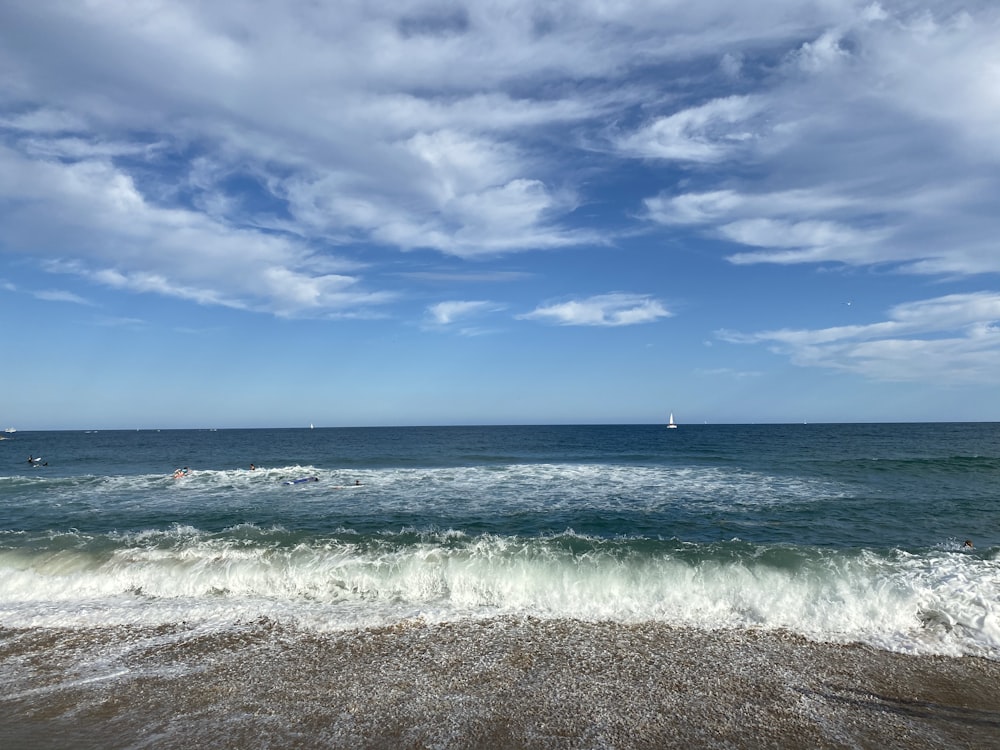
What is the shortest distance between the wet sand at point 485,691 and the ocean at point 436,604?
1.8 inches

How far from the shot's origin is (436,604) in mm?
10742

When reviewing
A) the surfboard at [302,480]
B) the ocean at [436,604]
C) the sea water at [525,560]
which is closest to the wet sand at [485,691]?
the ocean at [436,604]

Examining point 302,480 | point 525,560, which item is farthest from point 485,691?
point 302,480

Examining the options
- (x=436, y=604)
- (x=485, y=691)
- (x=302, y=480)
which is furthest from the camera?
(x=302, y=480)

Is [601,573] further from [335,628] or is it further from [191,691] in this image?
[191,691]

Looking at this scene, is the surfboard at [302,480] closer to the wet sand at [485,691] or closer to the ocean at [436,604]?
the ocean at [436,604]

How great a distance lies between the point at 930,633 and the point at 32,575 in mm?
18631

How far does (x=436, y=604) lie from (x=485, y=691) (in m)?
3.58

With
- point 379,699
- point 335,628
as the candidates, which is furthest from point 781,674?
point 335,628

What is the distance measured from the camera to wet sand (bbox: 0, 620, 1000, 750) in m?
6.43

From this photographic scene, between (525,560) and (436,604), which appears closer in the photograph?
(436,604)

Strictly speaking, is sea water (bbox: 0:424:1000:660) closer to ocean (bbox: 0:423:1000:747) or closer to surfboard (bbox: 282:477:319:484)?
ocean (bbox: 0:423:1000:747)

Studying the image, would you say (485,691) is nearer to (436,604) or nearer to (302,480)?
(436,604)

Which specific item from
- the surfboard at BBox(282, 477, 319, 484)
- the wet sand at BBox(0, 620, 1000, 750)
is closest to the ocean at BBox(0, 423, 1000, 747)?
the wet sand at BBox(0, 620, 1000, 750)
